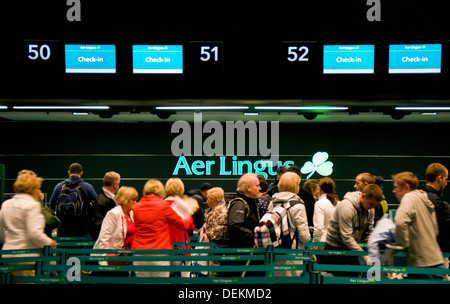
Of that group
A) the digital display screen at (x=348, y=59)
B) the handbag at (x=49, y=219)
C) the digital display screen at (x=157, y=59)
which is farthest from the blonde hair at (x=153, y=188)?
the digital display screen at (x=348, y=59)

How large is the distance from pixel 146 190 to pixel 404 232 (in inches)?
112

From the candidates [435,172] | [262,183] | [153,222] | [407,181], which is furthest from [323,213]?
[153,222]

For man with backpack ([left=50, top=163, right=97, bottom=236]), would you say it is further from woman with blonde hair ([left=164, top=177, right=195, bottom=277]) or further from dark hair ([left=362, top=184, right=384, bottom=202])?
dark hair ([left=362, top=184, right=384, bottom=202])

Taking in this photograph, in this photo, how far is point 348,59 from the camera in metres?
8.12

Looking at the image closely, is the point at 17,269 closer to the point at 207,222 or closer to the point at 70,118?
the point at 207,222

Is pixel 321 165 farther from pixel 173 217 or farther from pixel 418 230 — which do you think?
pixel 418 230

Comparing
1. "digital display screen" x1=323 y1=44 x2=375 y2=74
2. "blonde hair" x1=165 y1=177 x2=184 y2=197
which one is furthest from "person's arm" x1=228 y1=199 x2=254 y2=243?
"digital display screen" x1=323 y1=44 x2=375 y2=74

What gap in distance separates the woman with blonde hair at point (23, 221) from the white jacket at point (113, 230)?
2.30ft

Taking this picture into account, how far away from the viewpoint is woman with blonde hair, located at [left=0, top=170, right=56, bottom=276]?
16.5 ft

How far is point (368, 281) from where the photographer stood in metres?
4.45

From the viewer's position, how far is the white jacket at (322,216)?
6.46m

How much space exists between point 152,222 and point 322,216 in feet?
7.72

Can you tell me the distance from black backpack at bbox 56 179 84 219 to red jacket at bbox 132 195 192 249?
6.76 feet

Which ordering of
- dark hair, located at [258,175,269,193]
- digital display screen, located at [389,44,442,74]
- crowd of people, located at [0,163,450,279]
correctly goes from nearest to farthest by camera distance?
1. crowd of people, located at [0,163,450,279]
2. dark hair, located at [258,175,269,193]
3. digital display screen, located at [389,44,442,74]
